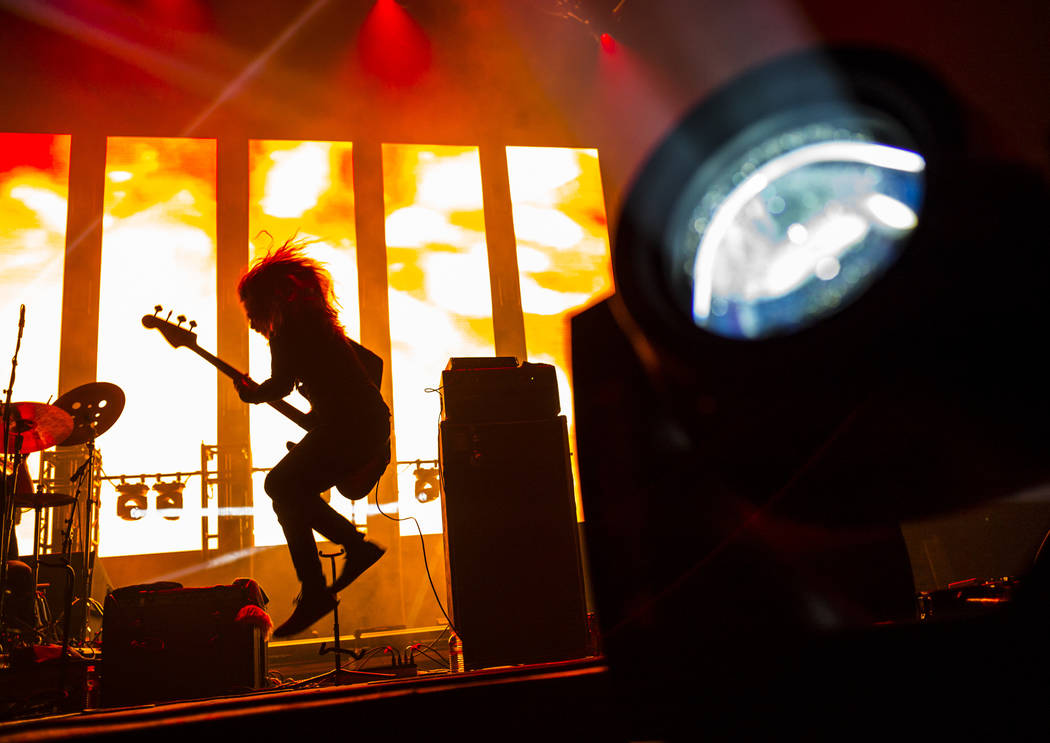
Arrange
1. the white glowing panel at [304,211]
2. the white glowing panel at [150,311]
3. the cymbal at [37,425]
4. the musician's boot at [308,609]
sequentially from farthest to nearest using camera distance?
the white glowing panel at [304,211], the white glowing panel at [150,311], the cymbal at [37,425], the musician's boot at [308,609]

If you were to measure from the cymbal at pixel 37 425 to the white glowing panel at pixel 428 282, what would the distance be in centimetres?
259

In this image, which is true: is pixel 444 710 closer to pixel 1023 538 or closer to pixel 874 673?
pixel 874 673

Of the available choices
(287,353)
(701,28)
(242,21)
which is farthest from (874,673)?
(242,21)

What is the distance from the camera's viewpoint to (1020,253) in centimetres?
29

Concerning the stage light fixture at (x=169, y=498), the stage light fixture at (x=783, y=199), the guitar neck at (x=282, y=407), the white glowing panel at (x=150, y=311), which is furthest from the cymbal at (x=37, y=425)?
the stage light fixture at (x=783, y=199)

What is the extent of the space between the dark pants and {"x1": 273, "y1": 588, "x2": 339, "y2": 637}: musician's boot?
0.08 metres

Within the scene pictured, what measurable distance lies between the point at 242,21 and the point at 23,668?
553cm

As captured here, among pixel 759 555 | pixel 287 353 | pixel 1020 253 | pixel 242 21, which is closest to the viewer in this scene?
pixel 1020 253

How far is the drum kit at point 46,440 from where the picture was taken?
280cm

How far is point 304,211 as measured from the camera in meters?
6.30

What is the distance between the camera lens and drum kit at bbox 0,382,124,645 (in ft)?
9.20

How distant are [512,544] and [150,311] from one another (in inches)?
184

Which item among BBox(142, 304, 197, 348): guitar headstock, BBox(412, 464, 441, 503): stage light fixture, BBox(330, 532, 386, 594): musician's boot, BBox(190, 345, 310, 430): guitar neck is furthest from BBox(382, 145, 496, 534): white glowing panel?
BBox(330, 532, 386, 594): musician's boot

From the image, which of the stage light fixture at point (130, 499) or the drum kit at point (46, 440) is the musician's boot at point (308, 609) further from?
the stage light fixture at point (130, 499)
